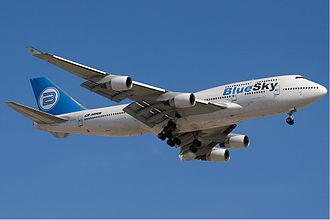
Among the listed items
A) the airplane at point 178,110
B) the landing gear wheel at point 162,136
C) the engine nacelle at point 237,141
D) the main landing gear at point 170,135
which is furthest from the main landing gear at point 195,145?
the landing gear wheel at point 162,136

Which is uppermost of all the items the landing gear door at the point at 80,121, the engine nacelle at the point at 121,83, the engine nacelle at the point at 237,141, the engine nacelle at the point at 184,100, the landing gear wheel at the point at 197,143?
the engine nacelle at the point at 121,83

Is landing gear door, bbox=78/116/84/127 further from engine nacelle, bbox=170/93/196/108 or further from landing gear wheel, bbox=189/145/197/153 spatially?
engine nacelle, bbox=170/93/196/108

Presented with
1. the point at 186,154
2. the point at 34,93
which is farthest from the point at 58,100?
the point at 186,154

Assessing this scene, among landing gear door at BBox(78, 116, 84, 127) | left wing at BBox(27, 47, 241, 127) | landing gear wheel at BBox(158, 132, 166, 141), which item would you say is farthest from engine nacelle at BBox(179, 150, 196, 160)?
landing gear door at BBox(78, 116, 84, 127)

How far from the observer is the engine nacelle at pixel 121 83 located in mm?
47562

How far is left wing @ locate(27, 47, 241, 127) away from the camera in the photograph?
47562mm

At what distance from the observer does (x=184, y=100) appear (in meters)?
49.0

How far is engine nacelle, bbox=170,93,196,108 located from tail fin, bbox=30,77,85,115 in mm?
10539

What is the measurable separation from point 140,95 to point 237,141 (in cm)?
1029

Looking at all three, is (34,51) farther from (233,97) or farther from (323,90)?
(323,90)

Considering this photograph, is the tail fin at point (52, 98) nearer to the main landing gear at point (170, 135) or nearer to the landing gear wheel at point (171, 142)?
the main landing gear at point (170, 135)

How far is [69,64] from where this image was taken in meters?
47.3

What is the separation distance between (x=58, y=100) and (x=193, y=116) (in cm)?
1276

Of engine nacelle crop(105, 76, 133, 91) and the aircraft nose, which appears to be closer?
engine nacelle crop(105, 76, 133, 91)
